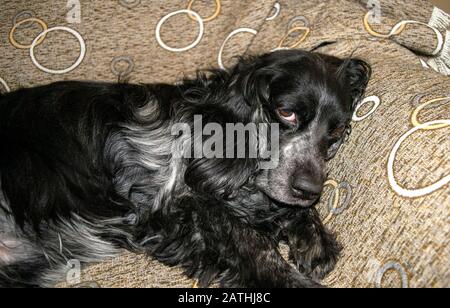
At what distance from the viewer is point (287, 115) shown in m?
2.00

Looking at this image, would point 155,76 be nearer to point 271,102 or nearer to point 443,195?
point 271,102

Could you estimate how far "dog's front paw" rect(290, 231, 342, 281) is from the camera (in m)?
1.88

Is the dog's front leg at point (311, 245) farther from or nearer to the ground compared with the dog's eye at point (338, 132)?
nearer to the ground

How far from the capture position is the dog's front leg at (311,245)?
6.17 ft

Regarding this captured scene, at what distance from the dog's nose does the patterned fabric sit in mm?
138

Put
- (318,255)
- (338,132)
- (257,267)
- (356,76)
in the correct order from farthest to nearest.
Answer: (356,76) < (338,132) < (318,255) < (257,267)

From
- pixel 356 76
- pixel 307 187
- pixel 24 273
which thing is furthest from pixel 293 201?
pixel 24 273

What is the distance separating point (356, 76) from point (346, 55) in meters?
0.19

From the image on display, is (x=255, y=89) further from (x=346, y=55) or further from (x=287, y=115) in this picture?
(x=346, y=55)

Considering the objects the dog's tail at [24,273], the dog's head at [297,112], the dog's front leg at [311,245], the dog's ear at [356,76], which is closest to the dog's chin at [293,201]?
the dog's head at [297,112]

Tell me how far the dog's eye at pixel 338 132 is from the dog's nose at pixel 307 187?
276 millimetres

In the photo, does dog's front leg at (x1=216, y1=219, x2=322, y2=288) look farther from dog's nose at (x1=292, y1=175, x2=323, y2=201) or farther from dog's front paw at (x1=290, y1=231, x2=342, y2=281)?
dog's nose at (x1=292, y1=175, x2=323, y2=201)

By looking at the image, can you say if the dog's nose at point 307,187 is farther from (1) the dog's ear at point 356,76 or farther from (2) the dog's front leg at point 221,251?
(1) the dog's ear at point 356,76

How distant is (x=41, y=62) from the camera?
2578 millimetres
